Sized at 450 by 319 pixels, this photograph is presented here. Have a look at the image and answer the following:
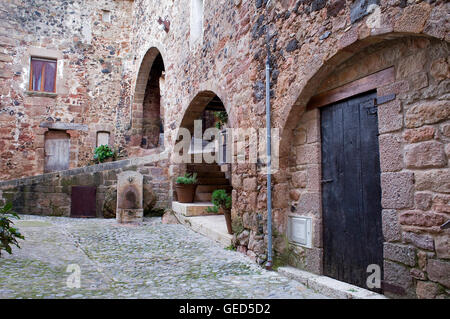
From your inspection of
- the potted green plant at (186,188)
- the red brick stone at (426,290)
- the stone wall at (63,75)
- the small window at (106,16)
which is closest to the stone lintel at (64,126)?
the stone wall at (63,75)

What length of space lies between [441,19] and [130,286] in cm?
292

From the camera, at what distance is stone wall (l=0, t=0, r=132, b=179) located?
1050cm

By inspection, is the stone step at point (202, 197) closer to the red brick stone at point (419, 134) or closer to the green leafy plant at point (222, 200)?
the green leafy plant at point (222, 200)

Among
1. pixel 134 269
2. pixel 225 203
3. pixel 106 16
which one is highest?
pixel 106 16

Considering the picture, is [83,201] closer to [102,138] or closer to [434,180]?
[102,138]

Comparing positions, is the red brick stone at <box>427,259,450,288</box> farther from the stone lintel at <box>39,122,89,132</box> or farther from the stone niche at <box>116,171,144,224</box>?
the stone lintel at <box>39,122,89,132</box>

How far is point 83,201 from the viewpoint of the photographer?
6980mm

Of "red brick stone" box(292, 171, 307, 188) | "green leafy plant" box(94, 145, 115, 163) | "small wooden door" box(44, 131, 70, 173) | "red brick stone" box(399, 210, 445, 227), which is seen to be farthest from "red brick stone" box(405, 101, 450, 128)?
"small wooden door" box(44, 131, 70, 173)

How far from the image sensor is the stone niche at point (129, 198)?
245 inches

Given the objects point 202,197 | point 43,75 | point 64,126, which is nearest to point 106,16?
point 43,75

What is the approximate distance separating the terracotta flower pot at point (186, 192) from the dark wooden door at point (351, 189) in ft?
12.4

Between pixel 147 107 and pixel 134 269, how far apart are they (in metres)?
8.68
